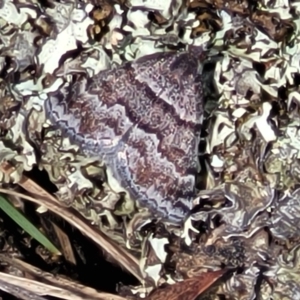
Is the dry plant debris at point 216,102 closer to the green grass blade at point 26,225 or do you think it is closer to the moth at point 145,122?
the moth at point 145,122

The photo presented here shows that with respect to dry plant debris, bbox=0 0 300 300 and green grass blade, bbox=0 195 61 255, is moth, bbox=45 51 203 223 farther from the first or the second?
green grass blade, bbox=0 195 61 255

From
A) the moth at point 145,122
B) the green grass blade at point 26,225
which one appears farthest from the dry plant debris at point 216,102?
the green grass blade at point 26,225

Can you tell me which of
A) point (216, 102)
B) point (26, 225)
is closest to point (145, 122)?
point (216, 102)

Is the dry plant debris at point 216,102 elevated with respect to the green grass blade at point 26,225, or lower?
elevated

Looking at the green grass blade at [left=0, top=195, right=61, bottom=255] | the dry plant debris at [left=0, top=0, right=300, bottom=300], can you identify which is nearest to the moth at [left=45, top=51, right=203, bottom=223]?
the dry plant debris at [left=0, top=0, right=300, bottom=300]

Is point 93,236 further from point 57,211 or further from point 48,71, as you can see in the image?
point 48,71

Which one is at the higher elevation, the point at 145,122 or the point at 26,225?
the point at 145,122

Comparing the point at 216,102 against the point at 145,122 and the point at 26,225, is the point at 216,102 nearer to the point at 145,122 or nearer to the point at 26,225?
the point at 145,122
